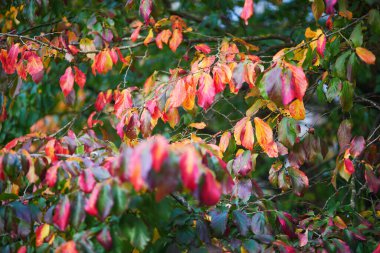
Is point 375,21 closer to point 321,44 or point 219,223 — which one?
point 321,44

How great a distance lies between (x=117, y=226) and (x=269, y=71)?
78 cm

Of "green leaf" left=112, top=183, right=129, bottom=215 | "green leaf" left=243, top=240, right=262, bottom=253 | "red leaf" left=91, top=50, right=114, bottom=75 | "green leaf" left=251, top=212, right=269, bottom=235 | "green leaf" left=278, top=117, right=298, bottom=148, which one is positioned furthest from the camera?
"red leaf" left=91, top=50, right=114, bottom=75

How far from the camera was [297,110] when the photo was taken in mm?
2012

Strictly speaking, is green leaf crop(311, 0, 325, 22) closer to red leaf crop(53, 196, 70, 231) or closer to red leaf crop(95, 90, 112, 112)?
red leaf crop(95, 90, 112, 112)

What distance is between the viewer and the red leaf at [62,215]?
4.59ft

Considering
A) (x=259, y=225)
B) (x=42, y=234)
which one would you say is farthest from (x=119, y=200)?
(x=259, y=225)

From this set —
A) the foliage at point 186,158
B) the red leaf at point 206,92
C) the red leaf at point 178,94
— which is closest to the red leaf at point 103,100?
the foliage at point 186,158

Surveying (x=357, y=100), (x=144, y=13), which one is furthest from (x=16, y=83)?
(x=357, y=100)

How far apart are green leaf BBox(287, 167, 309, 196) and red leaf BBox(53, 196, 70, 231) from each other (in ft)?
3.58

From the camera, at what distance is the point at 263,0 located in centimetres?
401

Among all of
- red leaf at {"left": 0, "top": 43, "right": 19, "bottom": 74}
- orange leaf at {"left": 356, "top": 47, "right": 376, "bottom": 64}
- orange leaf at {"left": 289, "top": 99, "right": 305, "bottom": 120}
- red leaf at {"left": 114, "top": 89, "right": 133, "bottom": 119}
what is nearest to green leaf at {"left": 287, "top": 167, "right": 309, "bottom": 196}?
orange leaf at {"left": 289, "top": 99, "right": 305, "bottom": 120}

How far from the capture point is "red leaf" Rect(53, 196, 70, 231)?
1.40m

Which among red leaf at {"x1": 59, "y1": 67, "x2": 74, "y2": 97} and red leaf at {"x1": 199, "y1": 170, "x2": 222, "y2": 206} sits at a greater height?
red leaf at {"x1": 199, "y1": 170, "x2": 222, "y2": 206}

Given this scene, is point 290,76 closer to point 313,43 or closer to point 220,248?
point 313,43
